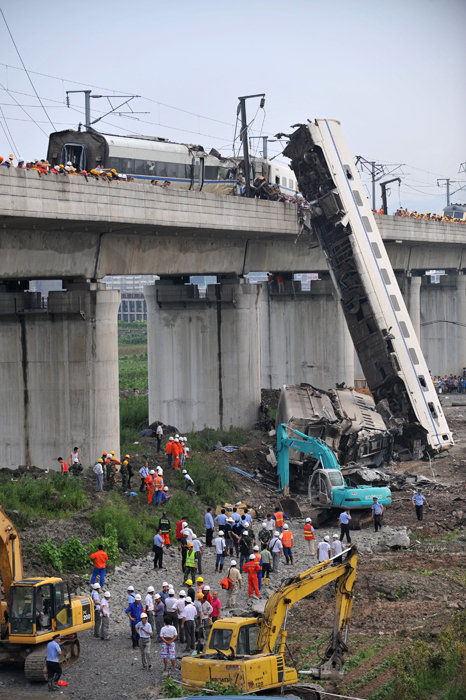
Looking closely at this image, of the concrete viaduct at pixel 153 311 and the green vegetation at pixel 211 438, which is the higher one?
the concrete viaduct at pixel 153 311

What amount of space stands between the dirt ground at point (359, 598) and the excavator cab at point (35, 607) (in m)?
0.92

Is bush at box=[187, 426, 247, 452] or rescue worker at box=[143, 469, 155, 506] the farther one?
bush at box=[187, 426, 247, 452]

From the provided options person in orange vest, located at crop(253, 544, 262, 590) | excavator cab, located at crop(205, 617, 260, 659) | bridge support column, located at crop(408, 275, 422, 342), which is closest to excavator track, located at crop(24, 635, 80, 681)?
excavator cab, located at crop(205, 617, 260, 659)

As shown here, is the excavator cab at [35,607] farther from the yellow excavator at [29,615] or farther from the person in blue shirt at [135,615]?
the person in blue shirt at [135,615]

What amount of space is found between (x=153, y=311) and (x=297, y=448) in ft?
51.1

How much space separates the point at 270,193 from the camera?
1938 inches

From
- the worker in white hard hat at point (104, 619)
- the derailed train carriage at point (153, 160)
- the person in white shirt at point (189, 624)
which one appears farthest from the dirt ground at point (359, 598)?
the derailed train carriage at point (153, 160)

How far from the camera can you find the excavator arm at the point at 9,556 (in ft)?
64.5

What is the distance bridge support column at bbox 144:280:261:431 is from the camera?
4875 centimetres

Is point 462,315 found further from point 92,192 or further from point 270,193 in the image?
point 92,192

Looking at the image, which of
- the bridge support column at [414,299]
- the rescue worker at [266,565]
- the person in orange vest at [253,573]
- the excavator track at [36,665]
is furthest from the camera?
the bridge support column at [414,299]

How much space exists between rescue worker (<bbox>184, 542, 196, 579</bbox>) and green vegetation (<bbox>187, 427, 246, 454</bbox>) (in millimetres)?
18061

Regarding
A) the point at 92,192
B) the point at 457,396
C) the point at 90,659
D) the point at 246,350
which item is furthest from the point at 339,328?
the point at 90,659

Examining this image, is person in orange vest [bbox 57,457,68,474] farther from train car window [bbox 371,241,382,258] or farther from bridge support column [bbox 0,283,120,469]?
train car window [bbox 371,241,382,258]
